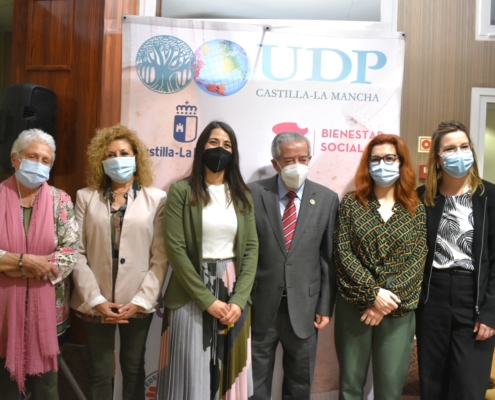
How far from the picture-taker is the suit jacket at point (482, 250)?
209 cm

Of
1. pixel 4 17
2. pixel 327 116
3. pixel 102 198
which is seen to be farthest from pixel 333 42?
pixel 4 17

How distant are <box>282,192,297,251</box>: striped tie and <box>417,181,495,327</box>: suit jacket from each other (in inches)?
27.7

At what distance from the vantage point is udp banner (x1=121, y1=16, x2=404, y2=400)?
9.16 ft

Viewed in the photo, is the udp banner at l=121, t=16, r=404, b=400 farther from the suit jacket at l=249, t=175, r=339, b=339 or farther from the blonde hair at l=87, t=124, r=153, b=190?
the suit jacket at l=249, t=175, r=339, b=339

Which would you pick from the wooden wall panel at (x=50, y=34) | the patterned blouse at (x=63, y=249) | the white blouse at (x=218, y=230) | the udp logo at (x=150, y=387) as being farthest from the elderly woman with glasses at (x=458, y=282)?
the wooden wall panel at (x=50, y=34)

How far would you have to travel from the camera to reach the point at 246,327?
2162mm

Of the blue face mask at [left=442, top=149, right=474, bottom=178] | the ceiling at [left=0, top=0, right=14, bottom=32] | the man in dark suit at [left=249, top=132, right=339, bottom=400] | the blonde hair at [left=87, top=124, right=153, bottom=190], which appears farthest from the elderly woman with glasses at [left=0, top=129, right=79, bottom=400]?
the ceiling at [left=0, top=0, right=14, bottom=32]

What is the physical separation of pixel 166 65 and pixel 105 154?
856mm

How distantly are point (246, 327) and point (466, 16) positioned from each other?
2.68m

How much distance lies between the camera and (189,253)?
2131 mm

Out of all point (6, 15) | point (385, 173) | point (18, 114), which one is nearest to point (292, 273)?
point (385, 173)

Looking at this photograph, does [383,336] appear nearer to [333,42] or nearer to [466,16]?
[333,42]

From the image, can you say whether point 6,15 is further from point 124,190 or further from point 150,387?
point 150,387

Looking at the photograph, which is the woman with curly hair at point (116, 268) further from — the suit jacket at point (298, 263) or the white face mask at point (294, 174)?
the white face mask at point (294, 174)
